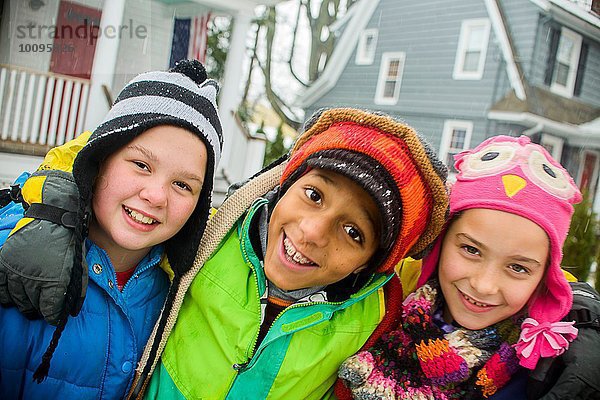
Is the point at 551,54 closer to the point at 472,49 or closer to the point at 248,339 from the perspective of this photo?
the point at 472,49

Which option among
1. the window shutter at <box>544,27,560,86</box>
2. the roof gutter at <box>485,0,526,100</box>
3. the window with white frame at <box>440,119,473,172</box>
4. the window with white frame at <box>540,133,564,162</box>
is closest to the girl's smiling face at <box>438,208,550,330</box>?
the roof gutter at <box>485,0,526,100</box>

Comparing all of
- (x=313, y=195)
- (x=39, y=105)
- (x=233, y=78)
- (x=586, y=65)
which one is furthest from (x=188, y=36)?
(x=586, y=65)

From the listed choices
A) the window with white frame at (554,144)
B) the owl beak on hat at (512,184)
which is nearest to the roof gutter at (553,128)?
the window with white frame at (554,144)

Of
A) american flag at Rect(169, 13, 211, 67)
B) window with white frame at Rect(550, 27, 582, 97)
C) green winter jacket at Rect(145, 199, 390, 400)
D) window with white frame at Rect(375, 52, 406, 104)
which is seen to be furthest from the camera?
window with white frame at Rect(375, 52, 406, 104)

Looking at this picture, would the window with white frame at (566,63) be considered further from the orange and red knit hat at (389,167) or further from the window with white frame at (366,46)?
the orange and red knit hat at (389,167)

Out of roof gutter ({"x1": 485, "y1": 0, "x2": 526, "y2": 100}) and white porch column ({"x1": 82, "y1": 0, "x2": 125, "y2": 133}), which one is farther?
roof gutter ({"x1": 485, "y1": 0, "x2": 526, "y2": 100})

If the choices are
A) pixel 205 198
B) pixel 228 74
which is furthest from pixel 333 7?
pixel 205 198

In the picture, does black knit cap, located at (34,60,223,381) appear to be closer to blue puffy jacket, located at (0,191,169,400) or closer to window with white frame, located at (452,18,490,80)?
blue puffy jacket, located at (0,191,169,400)

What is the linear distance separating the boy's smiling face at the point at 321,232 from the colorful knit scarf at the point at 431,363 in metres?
0.31

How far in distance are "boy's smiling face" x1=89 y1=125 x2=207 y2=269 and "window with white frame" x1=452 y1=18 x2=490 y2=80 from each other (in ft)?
47.8

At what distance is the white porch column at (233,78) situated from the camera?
8.72m

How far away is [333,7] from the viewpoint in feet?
71.2

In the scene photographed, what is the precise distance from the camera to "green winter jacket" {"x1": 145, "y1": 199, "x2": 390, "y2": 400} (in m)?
1.74

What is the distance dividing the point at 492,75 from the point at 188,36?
856 cm
